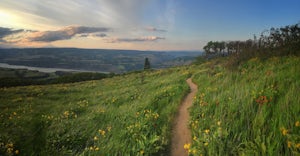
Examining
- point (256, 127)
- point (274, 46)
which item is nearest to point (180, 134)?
point (256, 127)

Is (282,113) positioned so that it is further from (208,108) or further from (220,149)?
(208,108)

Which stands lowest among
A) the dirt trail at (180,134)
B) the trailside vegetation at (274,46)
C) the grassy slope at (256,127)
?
the dirt trail at (180,134)

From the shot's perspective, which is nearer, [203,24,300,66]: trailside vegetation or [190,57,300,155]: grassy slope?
[190,57,300,155]: grassy slope

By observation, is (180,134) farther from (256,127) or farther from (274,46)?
(274,46)

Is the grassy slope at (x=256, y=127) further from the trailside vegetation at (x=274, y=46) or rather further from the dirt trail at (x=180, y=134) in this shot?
the trailside vegetation at (x=274, y=46)

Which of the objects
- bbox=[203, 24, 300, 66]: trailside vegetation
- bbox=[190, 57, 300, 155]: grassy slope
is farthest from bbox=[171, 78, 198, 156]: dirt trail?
bbox=[203, 24, 300, 66]: trailside vegetation

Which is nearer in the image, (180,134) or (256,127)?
(256,127)

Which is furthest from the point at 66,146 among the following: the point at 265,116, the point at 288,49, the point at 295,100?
the point at 288,49

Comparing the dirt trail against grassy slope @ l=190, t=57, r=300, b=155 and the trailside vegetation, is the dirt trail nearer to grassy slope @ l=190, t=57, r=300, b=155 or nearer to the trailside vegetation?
grassy slope @ l=190, t=57, r=300, b=155

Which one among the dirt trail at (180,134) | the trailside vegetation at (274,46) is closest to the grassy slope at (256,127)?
the dirt trail at (180,134)

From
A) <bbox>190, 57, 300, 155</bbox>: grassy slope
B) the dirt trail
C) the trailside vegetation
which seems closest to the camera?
<bbox>190, 57, 300, 155</bbox>: grassy slope

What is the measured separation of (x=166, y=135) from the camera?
5.04m

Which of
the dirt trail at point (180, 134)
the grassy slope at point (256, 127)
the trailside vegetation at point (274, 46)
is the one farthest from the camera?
the trailside vegetation at point (274, 46)

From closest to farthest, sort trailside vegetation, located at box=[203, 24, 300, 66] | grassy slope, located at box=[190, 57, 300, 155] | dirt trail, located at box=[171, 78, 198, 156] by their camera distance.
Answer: grassy slope, located at box=[190, 57, 300, 155] → dirt trail, located at box=[171, 78, 198, 156] → trailside vegetation, located at box=[203, 24, 300, 66]
